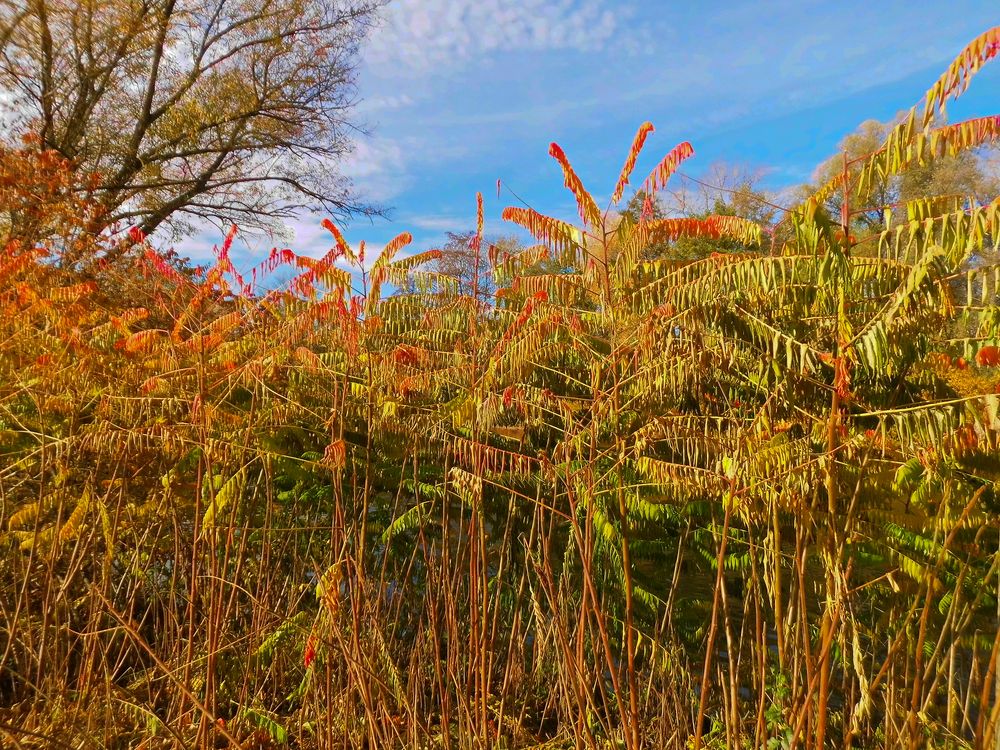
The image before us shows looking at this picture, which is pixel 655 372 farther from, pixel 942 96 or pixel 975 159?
pixel 975 159

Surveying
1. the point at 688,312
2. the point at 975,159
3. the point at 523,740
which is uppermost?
the point at 975,159

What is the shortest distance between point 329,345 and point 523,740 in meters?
2.55

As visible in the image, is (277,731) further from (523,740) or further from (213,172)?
(213,172)

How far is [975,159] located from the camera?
73.4ft

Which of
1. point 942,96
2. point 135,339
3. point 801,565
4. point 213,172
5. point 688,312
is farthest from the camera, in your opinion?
point 213,172

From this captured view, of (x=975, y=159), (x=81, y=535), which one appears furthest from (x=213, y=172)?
(x=975, y=159)

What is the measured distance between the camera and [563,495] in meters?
3.02

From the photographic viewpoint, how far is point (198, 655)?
3.09m

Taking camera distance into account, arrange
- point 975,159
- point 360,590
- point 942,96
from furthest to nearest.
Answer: point 975,159 < point 360,590 < point 942,96

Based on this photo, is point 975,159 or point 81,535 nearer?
point 81,535

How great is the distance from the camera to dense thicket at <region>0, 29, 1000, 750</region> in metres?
2.15

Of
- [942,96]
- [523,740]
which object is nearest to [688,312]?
[942,96]

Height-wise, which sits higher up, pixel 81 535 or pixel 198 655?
pixel 81 535

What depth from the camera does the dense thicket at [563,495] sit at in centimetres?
215
